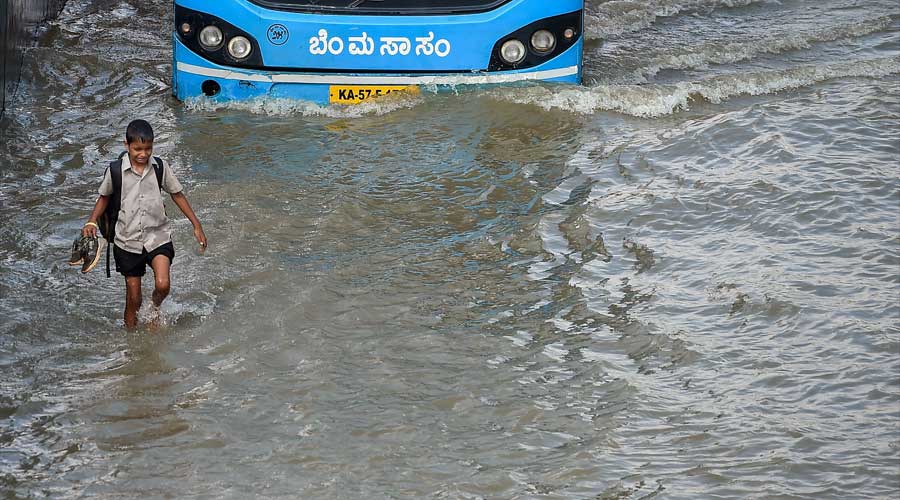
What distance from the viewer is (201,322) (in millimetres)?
6215

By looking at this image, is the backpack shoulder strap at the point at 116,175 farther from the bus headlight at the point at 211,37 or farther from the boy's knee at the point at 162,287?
the bus headlight at the point at 211,37

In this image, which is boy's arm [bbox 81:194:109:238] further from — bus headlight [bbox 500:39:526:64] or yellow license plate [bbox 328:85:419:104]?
bus headlight [bbox 500:39:526:64]

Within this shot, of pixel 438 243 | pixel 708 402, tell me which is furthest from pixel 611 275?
pixel 708 402

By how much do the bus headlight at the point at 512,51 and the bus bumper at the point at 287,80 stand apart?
9 cm

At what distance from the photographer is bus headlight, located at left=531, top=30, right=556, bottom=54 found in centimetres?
893

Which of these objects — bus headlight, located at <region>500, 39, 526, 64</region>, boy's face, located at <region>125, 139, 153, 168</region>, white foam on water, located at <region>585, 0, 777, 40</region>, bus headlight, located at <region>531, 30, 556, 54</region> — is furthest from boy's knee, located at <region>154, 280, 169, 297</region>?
white foam on water, located at <region>585, 0, 777, 40</region>

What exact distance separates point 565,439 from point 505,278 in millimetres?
1789

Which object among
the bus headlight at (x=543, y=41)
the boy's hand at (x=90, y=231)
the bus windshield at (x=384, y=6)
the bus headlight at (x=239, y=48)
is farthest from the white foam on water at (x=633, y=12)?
the boy's hand at (x=90, y=231)

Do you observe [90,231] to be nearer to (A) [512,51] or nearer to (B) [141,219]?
(B) [141,219]

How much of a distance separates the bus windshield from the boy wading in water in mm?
3107

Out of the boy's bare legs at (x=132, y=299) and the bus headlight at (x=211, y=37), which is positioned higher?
the bus headlight at (x=211, y=37)

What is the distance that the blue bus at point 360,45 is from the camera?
28.7 ft

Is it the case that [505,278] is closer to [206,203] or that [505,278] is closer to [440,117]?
[206,203]

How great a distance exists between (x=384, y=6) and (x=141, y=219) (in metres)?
3.46
